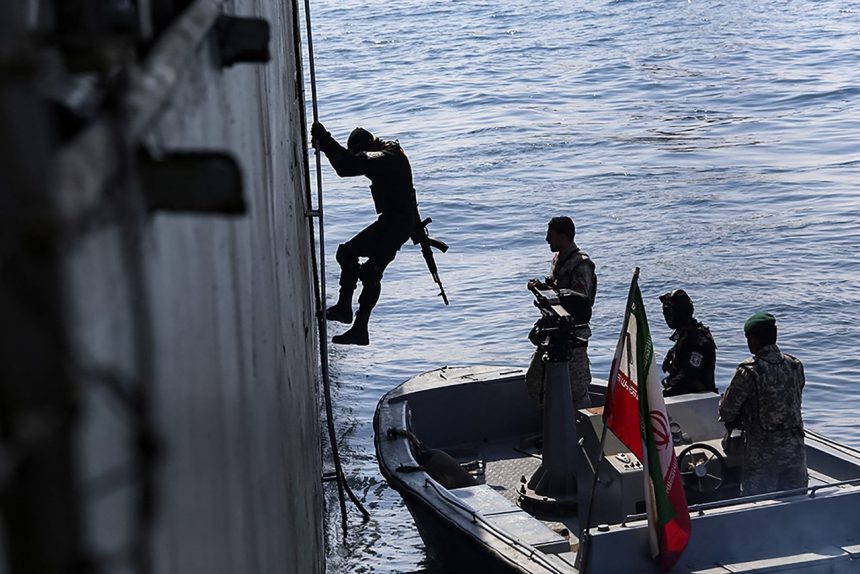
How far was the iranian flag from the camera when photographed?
22.1 feet

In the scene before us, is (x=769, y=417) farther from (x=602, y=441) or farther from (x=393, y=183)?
(x=393, y=183)

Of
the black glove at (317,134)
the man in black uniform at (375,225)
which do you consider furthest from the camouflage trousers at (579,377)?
the black glove at (317,134)

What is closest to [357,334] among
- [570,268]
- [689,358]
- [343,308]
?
[343,308]

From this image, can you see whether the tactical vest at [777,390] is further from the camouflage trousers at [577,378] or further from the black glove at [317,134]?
the black glove at [317,134]

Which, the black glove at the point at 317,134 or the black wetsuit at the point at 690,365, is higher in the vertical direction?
the black glove at the point at 317,134

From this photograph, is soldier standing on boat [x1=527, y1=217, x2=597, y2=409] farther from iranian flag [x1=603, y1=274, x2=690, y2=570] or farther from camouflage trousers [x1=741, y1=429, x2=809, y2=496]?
camouflage trousers [x1=741, y1=429, x2=809, y2=496]

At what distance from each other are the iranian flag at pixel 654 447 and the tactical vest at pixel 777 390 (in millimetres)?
659

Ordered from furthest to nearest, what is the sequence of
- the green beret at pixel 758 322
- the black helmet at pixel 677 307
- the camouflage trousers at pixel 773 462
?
the black helmet at pixel 677 307
the camouflage trousers at pixel 773 462
the green beret at pixel 758 322

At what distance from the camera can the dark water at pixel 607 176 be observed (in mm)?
20156

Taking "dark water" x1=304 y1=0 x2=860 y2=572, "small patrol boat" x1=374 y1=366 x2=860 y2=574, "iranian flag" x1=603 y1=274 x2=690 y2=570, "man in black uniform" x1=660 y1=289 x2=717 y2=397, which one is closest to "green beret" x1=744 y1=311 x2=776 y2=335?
"iranian flag" x1=603 y1=274 x2=690 y2=570

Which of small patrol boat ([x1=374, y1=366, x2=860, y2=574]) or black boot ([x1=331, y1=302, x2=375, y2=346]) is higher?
black boot ([x1=331, y1=302, x2=375, y2=346])

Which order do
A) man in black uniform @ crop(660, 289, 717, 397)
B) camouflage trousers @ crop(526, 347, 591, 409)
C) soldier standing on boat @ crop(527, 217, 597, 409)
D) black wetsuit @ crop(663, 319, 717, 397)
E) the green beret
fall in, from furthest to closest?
camouflage trousers @ crop(526, 347, 591, 409) → soldier standing on boat @ crop(527, 217, 597, 409) → black wetsuit @ crop(663, 319, 717, 397) → man in black uniform @ crop(660, 289, 717, 397) → the green beret

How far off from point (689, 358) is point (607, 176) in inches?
857

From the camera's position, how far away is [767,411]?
7.18 metres
